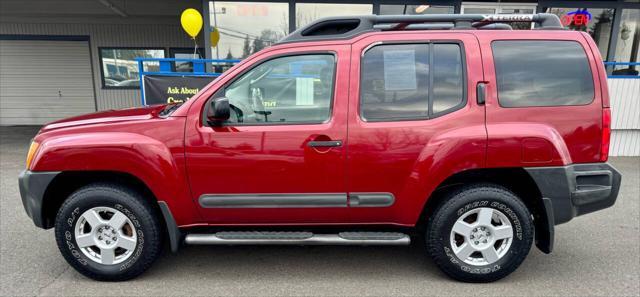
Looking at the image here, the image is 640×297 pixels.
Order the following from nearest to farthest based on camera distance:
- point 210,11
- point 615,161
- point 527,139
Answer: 1. point 527,139
2. point 615,161
3. point 210,11

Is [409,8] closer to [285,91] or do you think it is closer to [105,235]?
[285,91]

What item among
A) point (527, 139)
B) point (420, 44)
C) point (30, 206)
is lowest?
point (30, 206)

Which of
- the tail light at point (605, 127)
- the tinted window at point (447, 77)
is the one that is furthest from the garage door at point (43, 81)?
the tail light at point (605, 127)

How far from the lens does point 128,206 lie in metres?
2.89

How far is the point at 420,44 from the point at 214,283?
2469 millimetres

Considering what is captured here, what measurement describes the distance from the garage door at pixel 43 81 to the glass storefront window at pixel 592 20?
13499 mm

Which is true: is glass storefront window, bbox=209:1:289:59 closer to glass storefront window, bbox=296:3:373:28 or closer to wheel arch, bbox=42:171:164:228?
glass storefront window, bbox=296:3:373:28

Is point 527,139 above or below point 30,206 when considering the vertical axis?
above

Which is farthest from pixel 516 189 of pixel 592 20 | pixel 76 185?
pixel 592 20

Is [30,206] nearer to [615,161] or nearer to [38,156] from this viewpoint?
[38,156]

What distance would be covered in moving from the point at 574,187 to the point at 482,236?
76 cm

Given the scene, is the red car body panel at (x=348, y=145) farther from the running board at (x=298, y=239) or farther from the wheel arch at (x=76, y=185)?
the running board at (x=298, y=239)

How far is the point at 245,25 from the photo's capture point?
8.02 meters

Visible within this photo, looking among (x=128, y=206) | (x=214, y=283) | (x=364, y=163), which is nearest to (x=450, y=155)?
(x=364, y=163)
